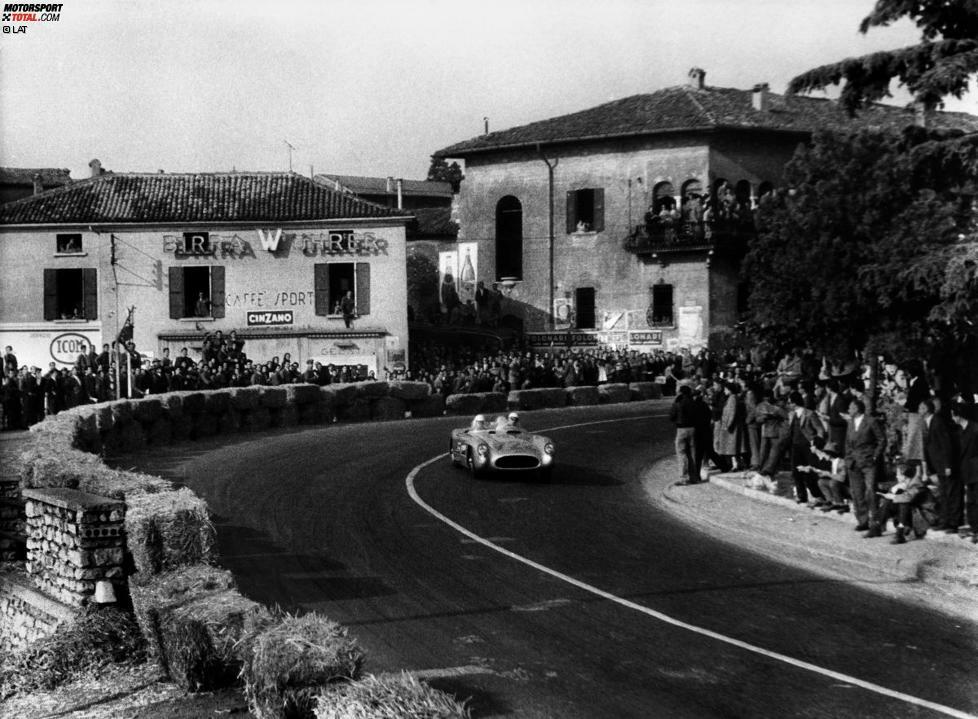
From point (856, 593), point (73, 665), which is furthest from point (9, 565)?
point (856, 593)

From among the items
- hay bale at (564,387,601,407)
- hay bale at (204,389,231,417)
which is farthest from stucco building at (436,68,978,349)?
hay bale at (204,389,231,417)

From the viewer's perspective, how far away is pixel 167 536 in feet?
37.3

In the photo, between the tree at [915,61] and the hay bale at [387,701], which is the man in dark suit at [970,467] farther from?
the hay bale at [387,701]

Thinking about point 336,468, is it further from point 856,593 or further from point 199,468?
point 856,593

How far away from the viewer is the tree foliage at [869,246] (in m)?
15.0

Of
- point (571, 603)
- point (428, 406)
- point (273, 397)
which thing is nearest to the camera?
point (571, 603)

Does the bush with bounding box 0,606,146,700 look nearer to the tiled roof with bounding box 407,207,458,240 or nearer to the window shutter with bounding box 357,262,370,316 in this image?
the window shutter with bounding box 357,262,370,316

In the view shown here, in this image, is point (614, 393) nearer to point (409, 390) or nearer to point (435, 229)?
point (409, 390)

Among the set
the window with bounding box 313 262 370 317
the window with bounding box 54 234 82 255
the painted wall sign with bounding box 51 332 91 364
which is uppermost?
the window with bounding box 54 234 82 255

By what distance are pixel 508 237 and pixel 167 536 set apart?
1656 inches

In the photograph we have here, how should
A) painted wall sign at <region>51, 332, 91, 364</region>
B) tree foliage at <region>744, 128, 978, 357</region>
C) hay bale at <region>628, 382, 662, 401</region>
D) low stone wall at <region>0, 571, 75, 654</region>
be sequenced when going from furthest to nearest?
painted wall sign at <region>51, 332, 91, 364</region>
hay bale at <region>628, 382, 662, 401</region>
tree foliage at <region>744, 128, 978, 357</region>
low stone wall at <region>0, 571, 75, 654</region>

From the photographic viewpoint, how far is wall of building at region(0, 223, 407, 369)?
43.9 metres

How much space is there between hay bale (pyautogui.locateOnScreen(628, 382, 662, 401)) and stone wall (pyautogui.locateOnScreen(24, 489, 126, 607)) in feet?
95.1

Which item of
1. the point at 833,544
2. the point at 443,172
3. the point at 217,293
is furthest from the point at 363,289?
the point at 443,172
